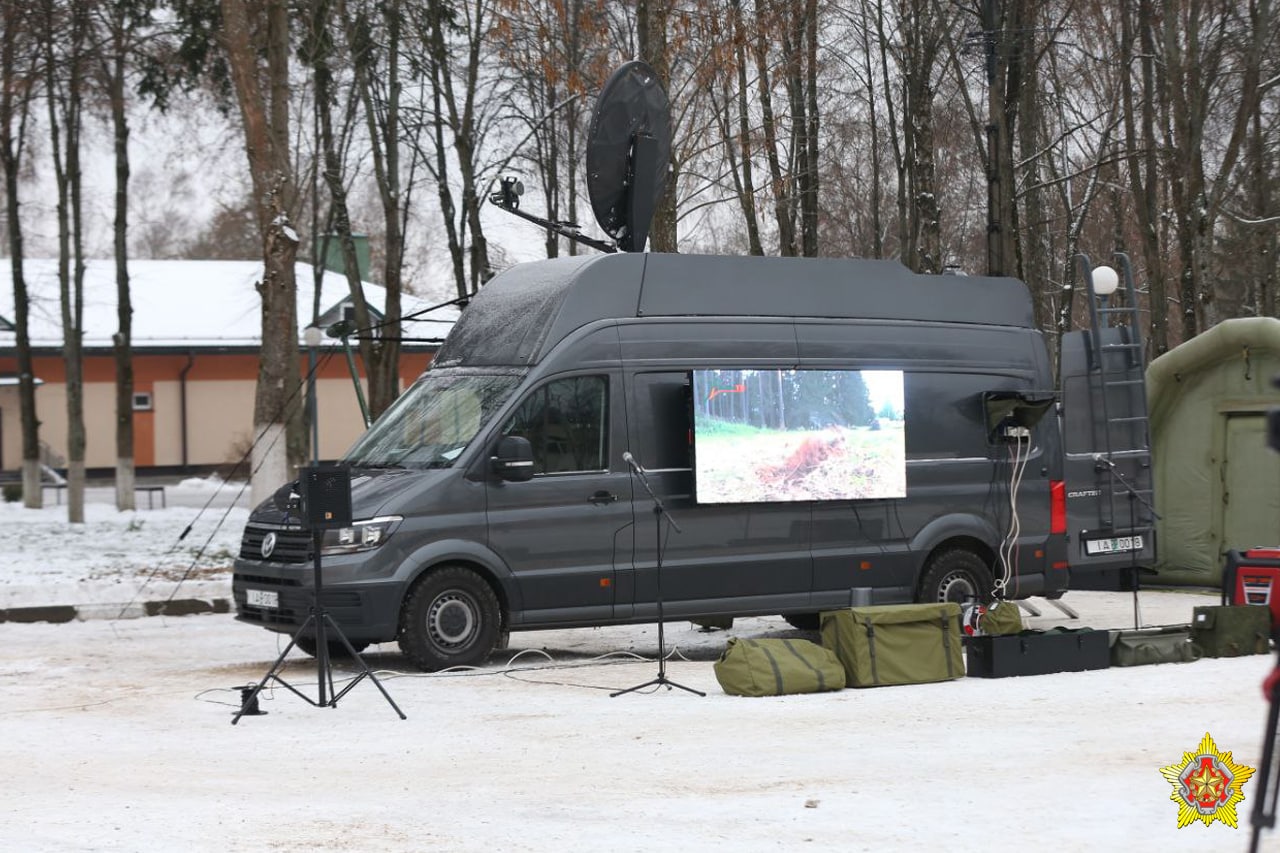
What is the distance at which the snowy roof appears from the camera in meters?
49.7

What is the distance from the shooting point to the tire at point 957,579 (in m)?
13.6

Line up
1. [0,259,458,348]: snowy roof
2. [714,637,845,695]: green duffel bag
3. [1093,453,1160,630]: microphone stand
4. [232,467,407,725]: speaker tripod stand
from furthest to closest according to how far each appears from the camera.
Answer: [0,259,458,348]: snowy roof → [1093,453,1160,630]: microphone stand → [714,637,845,695]: green duffel bag → [232,467,407,725]: speaker tripod stand

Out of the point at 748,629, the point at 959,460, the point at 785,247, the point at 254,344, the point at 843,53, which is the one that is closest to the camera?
the point at 959,460

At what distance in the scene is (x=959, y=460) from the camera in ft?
45.1

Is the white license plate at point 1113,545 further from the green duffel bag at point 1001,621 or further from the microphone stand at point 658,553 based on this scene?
the microphone stand at point 658,553

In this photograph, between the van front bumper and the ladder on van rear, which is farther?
the ladder on van rear

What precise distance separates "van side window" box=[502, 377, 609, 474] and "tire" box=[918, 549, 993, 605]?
2.95 metres

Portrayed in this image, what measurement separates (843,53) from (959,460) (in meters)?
18.9

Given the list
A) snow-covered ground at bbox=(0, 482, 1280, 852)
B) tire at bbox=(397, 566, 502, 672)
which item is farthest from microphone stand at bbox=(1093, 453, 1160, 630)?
tire at bbox=(397, 566, 502, 672)

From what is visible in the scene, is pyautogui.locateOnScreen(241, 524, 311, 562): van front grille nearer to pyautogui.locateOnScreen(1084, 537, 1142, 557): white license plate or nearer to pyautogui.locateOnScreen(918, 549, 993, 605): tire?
pyautogui.locateOnScreen(918, 549, 993, 605): tire

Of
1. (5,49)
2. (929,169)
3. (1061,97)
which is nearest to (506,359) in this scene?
(929,169)

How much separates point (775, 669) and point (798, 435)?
283 centimetres

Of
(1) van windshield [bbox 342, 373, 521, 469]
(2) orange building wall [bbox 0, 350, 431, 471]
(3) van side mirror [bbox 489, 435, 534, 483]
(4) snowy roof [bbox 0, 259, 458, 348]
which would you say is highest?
(4) snowy roof [bbox 0, 259, 458, 348]

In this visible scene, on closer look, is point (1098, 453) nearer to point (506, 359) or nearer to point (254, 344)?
point (506, 359)
